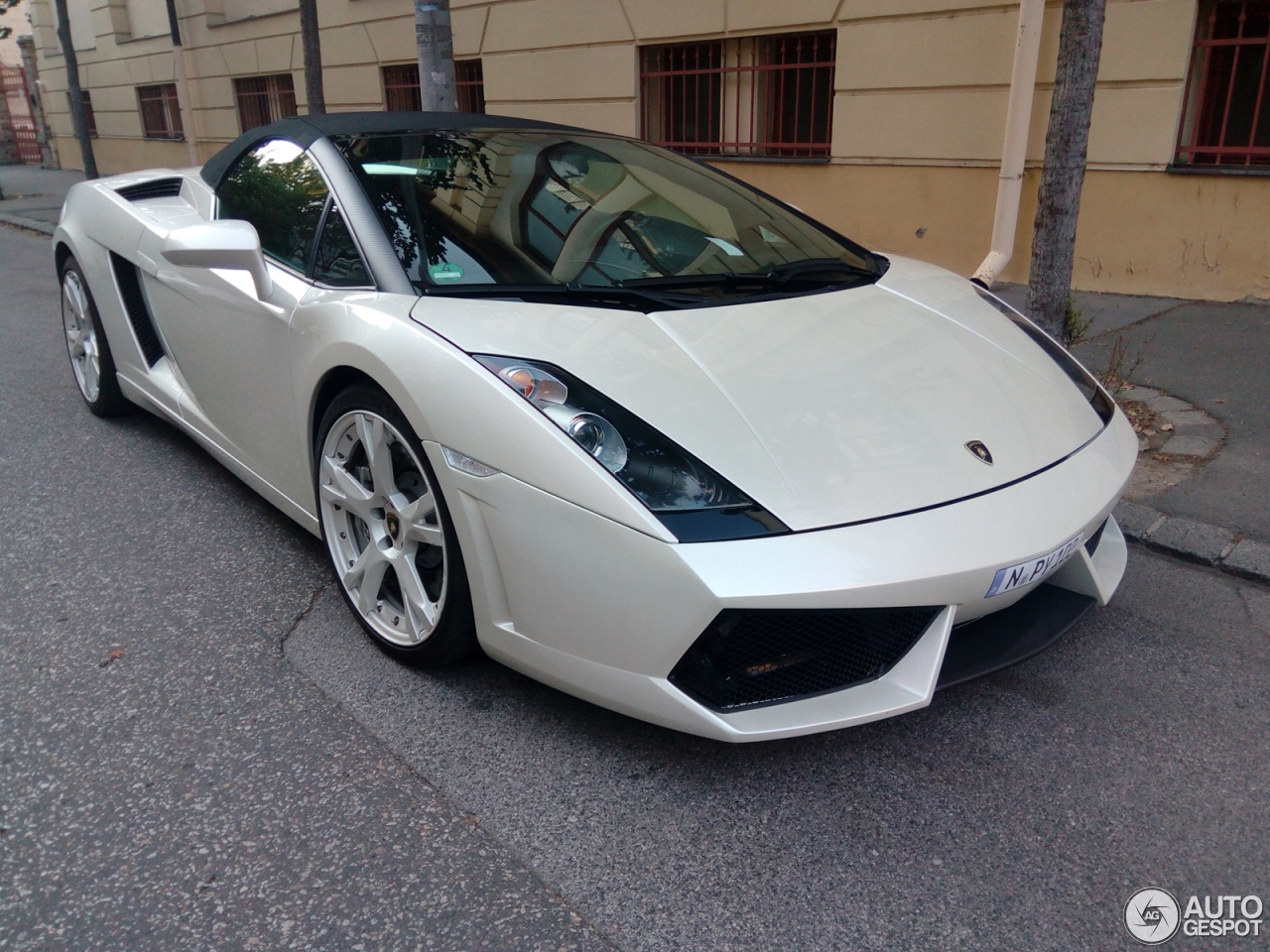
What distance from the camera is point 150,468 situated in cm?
Answer: 400

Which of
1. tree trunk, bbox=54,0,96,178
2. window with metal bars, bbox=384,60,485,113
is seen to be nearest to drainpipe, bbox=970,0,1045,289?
window with metal bars, bbox=384,60,485,113

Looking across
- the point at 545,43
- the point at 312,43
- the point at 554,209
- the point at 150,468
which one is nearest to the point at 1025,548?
the point at 554,209

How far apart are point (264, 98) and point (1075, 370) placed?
1450cm

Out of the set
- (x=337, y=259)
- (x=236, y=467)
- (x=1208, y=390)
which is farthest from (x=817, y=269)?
(x=1208, y=390)

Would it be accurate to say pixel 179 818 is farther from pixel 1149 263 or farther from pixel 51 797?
pixel 1149 263

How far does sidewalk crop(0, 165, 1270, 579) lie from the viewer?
3.28m

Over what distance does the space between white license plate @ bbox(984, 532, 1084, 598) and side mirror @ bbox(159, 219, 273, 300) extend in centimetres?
203

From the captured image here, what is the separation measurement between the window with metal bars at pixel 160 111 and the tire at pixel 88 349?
13.3 metres

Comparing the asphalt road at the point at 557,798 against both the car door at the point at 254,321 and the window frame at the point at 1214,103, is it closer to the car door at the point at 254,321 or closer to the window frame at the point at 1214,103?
the car door at the point at 254,321

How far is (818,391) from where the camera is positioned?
88.1 inches

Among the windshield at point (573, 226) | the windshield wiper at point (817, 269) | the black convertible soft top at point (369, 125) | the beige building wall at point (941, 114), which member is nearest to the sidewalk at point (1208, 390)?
the beige building wall at point (941, 114)

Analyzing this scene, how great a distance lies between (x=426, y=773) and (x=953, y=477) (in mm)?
1288

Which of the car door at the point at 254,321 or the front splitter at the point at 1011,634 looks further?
the car door at the point at 254,321

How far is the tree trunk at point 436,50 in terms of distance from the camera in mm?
5777
